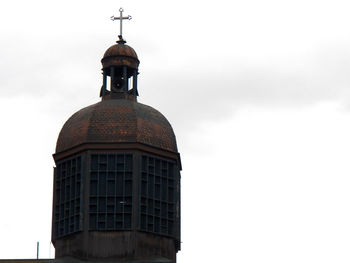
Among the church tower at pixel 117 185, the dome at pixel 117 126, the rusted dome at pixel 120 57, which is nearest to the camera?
the church tower at pixel 117 185

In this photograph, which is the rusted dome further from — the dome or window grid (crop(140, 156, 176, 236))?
window grid (crop(140, 156, 176, 236))

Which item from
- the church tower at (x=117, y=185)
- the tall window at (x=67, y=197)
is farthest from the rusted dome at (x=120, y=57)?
the tall window at (x=67, y=197)

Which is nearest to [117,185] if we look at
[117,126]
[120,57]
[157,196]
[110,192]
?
[110,192]

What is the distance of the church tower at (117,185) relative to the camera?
A: 12206cm

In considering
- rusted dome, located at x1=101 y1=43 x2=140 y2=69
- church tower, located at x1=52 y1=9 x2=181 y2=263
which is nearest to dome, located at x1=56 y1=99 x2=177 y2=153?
church tower, located at x1=52 y1=9 x2=181 y2=263

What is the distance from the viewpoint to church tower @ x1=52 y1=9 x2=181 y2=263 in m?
122

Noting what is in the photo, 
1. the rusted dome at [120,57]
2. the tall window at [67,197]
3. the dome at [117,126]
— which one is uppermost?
the rusted dome at [120,57]

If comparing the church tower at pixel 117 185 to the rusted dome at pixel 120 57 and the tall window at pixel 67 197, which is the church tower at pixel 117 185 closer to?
the tall window at pixel 67 197

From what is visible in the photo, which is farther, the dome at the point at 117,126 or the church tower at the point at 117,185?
the dome at the point at 117,126

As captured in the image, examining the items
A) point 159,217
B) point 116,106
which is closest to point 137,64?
point 116,106

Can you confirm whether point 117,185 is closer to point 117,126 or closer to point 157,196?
point 157,196

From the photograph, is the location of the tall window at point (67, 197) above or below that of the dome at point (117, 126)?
below

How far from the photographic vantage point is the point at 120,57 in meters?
129

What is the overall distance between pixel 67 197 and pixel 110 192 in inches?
140
